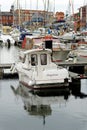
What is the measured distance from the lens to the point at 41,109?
23.0m

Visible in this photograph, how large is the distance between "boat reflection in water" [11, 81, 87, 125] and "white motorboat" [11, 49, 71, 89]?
0.48 metres

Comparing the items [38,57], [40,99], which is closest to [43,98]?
[40,99]

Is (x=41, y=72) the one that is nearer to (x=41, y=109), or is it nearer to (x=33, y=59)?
(x=33, y=59)

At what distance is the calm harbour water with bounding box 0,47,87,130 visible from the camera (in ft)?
64.7

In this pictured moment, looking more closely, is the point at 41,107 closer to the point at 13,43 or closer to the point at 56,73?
the point at 56,73

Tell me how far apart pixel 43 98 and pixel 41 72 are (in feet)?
6.89

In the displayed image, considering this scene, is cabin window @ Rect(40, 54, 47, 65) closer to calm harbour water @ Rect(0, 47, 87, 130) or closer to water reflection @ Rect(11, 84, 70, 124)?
water reflection @ Rect(11, 84, 70, 124)

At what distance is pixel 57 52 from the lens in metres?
40.3

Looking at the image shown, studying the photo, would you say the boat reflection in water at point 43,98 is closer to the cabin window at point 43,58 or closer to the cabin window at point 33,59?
the cabin window at point 33,59

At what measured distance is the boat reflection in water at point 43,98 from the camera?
22797 mm

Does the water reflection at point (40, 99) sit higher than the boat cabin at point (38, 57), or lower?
lower

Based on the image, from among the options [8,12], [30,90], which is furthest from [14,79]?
[8,12]

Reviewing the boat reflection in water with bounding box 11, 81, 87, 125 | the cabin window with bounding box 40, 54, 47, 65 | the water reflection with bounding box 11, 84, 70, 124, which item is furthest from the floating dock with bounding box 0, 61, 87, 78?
the cabin window with bounding box 40, 54, 47, 65

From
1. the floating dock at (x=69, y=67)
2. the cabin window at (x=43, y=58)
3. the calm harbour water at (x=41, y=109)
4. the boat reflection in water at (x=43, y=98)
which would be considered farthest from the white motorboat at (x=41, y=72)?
the floating dock at (x=69, y=67)
